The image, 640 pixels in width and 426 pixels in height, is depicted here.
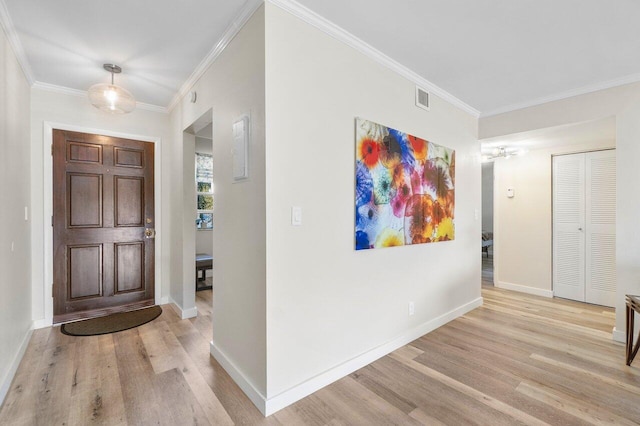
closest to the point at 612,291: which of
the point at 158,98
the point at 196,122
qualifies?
the point at 196,122

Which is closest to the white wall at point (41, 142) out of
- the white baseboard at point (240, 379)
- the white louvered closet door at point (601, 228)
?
the white baseboard at point (240, 379)

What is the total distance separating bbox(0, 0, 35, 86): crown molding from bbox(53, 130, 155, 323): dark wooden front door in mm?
639

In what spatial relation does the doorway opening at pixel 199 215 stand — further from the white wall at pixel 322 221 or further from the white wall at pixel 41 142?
the white wall at pixel 322 221

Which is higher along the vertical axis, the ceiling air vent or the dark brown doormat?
the ceiling air vent

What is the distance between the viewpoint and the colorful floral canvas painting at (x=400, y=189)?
2354mm

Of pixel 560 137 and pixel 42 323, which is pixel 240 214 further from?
pixel 560 137

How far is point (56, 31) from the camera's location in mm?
2186

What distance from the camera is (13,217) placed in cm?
232

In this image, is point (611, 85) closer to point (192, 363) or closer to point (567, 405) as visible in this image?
point (567, 405)

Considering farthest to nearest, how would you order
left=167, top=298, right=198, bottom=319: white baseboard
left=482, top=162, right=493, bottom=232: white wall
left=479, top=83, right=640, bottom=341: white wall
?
1. left=482, top=162, right=493, bottom=232: white wall
2. left=167, top=298, right=198, bottom=319: white baseboard
3. left=479, top=83, right=640, bottom=341: white wall

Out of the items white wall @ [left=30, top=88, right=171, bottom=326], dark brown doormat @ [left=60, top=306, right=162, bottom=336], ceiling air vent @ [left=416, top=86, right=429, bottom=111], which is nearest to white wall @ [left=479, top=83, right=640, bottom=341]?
ceiling air vent @ [left=416, top=86, right=429, bottom=111]

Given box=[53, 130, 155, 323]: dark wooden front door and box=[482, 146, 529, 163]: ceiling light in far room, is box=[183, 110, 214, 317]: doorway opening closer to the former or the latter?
box=[53, 130, 155, 323]: dark wooden front door

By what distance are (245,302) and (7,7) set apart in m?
2.50

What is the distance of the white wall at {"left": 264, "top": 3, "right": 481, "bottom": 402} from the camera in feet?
6.05
